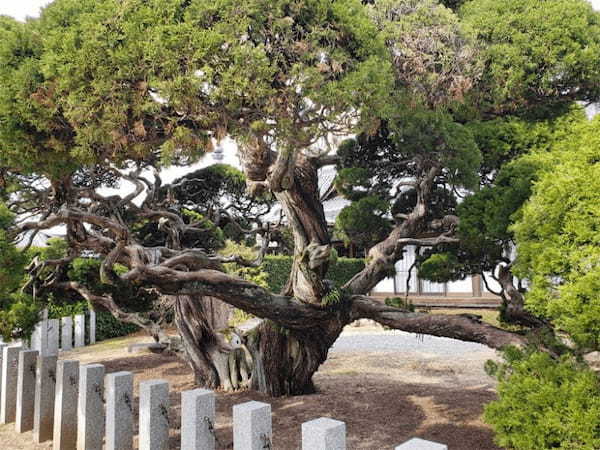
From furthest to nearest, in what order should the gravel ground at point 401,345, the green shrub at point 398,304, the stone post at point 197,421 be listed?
the gravel ground at point 401,345
the green shrub at point 398,304
the stone post at point 197,421

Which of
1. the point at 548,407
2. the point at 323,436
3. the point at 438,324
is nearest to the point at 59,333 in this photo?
the point at 438,324

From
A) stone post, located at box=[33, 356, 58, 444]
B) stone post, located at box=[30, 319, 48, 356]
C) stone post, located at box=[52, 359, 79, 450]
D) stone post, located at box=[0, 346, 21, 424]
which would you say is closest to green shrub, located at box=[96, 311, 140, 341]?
stone post, located at box=[30, 319, 48, 356]

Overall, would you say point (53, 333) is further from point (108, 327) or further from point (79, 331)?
point (108, 327)

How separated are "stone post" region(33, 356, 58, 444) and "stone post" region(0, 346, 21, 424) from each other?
2.53 ft

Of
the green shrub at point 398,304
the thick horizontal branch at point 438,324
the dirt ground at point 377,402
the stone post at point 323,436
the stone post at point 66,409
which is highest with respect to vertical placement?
the green shrub at point 398,304

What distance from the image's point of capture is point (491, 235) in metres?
3.83

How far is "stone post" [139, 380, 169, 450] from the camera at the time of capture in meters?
3.38

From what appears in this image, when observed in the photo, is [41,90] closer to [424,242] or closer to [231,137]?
[231,137]

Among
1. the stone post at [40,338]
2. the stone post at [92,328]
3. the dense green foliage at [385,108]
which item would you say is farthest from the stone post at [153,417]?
the stone post at [92,328]

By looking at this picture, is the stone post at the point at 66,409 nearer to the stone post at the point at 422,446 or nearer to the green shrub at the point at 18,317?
the green shrub at the point at 18,317

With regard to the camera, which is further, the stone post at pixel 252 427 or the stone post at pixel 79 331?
the stone post at pixel 79 331

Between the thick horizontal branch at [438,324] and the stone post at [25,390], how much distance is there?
10.6 ft

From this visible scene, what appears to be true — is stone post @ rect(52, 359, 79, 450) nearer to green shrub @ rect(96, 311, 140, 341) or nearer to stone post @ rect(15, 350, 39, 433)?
stone post @ rect(15, 350, 39, 433)

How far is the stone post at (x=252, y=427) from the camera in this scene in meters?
2.67
